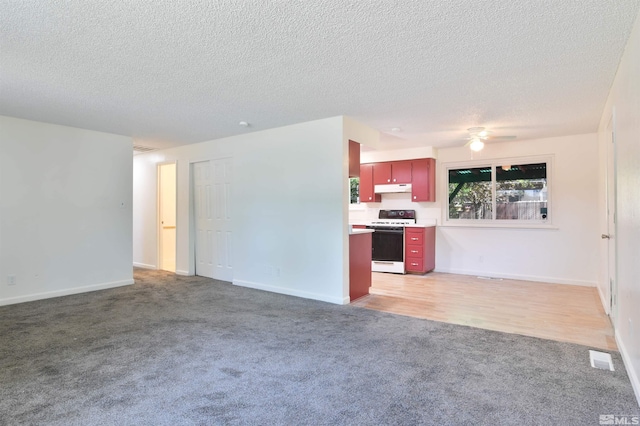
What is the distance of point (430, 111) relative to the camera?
13.5 ft

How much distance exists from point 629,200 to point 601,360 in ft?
3.94

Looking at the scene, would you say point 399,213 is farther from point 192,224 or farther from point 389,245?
point 192,224

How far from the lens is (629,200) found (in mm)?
2473

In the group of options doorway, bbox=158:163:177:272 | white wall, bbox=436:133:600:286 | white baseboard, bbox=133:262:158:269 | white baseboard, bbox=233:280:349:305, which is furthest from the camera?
white baseboard, bbox=133:262:158:269

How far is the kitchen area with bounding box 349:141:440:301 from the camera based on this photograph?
6316 millimetres

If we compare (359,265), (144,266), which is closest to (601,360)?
(359,265)

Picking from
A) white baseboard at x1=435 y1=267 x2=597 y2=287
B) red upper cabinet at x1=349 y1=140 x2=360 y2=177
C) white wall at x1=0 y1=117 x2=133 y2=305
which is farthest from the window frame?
white wall at x1=0 y1=117 x2=133 y2=305

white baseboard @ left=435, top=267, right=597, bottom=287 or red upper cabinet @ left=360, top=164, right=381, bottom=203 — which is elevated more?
red upper cabinet @ left=360, top=164, right=381, bottom=203

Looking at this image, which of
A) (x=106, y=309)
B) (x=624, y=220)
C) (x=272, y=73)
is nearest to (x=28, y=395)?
(x=106, y=309)

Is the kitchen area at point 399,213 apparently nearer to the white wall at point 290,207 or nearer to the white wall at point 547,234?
the white wall at point 547,234

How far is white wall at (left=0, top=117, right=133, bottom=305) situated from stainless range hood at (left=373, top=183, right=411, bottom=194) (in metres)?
4.39

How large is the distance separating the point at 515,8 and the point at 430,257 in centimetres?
497

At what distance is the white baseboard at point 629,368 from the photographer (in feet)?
7.08

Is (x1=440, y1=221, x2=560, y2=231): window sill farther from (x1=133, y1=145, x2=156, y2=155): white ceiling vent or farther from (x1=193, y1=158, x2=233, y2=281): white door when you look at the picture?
(x1=133, y1=145, x2=156, y2=155): white ceiling vent
